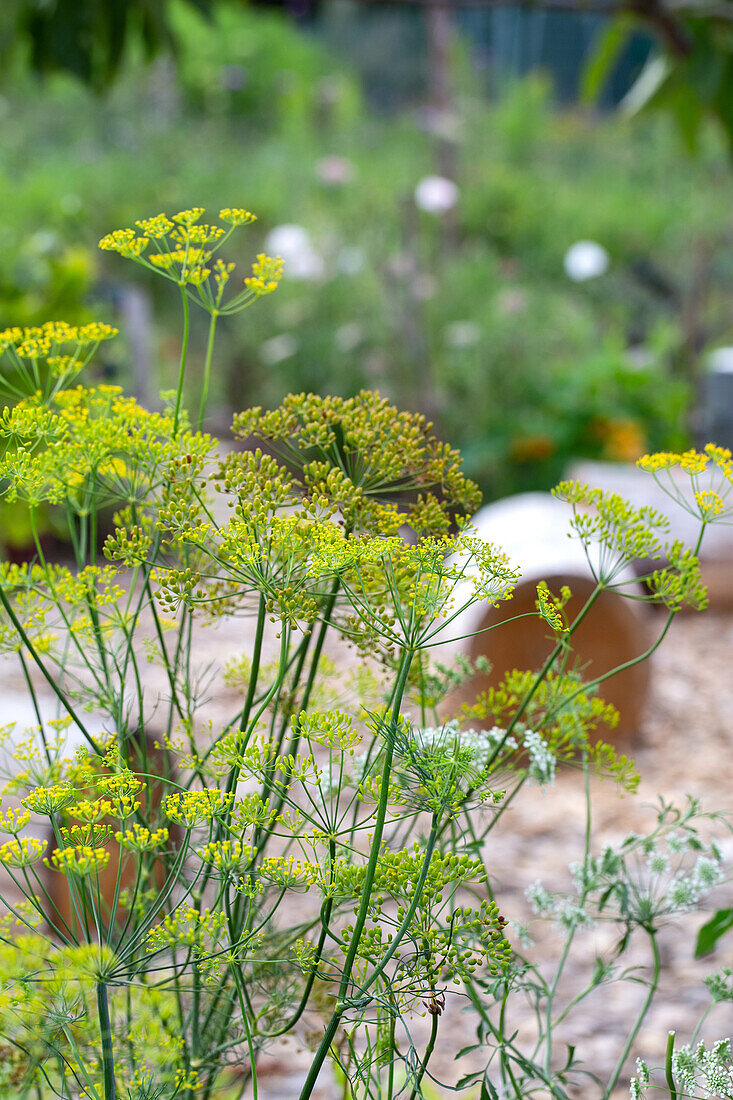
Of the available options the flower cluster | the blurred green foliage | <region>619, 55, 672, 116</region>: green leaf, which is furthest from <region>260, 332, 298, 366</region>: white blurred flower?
the flower cluster

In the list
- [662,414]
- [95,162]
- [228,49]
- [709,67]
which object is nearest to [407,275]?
[662,414]

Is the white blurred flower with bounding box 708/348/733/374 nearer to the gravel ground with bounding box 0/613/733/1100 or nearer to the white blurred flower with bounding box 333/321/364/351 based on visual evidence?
the gravel ground with bounding box 0/613/733/1100

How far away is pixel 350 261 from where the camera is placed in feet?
22.1

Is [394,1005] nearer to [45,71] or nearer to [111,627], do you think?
[111,627]

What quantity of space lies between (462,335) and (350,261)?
142cm

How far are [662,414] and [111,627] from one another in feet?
16.6

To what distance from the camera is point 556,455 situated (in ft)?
17.3

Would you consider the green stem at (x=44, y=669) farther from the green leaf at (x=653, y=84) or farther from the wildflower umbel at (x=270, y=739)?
the green leaf at (x=653, y=84)

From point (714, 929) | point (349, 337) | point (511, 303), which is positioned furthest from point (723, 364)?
point (714, 929)

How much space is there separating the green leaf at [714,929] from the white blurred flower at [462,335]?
4.74 metres

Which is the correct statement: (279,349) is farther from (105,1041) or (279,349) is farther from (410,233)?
(105,1041)

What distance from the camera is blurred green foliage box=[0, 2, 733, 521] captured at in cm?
548

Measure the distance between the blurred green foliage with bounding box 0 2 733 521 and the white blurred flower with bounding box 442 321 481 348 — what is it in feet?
0.06

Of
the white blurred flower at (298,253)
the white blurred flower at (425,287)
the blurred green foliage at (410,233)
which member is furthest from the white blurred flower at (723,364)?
the white blurred flower at (298,253)
